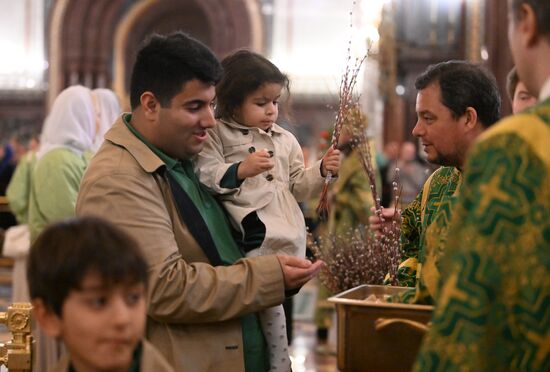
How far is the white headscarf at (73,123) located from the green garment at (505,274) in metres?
3.61

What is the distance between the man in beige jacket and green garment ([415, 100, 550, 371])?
3.03ft

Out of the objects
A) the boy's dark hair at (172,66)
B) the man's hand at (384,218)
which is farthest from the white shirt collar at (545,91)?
the man's hand at (384,218)

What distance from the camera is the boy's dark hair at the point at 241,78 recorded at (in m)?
3.11

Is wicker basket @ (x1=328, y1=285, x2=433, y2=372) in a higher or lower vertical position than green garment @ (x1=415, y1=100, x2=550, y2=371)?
lower

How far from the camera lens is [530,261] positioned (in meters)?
1.75

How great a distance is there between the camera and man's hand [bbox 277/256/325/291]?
2670 mm

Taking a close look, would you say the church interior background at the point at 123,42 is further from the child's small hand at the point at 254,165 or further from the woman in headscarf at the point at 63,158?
the child's small hand at the point at 254,165

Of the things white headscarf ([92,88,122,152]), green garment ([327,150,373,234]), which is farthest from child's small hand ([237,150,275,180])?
green garment ([327,150,373,234])

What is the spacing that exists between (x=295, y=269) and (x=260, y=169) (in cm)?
34

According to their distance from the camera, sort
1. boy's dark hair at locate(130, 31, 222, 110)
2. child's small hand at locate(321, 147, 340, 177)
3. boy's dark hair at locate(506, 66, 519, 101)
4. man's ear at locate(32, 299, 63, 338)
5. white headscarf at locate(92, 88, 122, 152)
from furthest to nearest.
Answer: white headscarf at locate(92, 88, 122, 152) < child's small hand at locate(321, 147, 340, 177) < boy's dark hair at locate(506, 66, 519, 101) < boy's dark hair at locate(130, 31, 222, 110) < man's ear at locate(32, 299, 63, 338)

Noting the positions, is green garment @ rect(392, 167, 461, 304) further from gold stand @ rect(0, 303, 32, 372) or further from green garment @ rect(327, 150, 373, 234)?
green garment @ rect(327, 150, 373, 234)

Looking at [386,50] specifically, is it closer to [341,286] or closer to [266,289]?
[341,286]

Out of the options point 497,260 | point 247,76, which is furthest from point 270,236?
point 497,260

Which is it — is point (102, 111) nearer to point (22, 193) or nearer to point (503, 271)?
point (22, 193)
